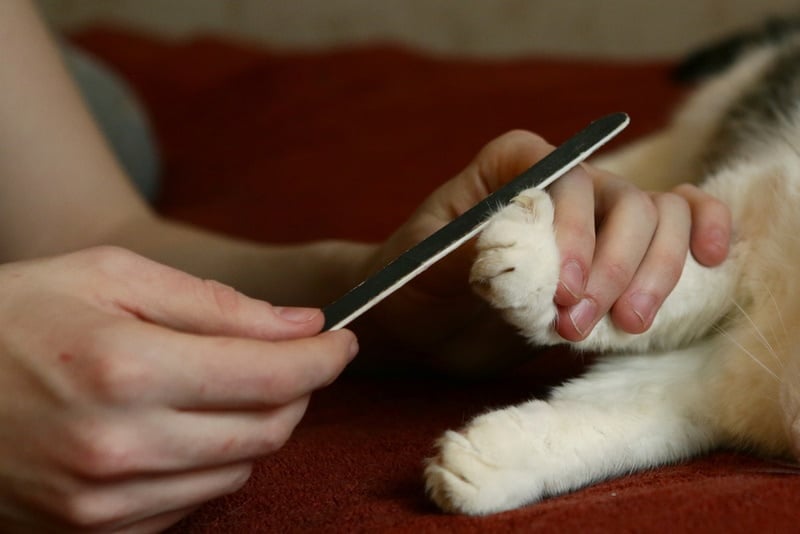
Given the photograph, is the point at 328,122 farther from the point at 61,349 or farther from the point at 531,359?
the point at 61,349

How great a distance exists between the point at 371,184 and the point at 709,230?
2.82 ft

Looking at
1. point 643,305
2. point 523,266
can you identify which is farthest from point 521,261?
point 643,305

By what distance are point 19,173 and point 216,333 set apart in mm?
646

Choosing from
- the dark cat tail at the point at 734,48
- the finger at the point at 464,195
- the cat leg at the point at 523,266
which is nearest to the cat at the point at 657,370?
the cat leg at the point at 523,266

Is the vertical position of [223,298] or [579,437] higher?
[223,298]

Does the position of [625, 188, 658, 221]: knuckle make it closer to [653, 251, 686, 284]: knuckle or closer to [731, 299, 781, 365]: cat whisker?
[653, 251, 686, 284]: knuckle

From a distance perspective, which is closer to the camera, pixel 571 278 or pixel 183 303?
pixel 183 303

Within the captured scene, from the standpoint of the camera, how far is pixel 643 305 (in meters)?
0.70

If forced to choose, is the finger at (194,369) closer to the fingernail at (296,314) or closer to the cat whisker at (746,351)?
the fingernail at (296,314)

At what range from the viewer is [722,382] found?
2.58ft

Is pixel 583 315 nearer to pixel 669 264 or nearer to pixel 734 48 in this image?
pixel 669 264

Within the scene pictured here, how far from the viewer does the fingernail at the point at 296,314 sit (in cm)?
55

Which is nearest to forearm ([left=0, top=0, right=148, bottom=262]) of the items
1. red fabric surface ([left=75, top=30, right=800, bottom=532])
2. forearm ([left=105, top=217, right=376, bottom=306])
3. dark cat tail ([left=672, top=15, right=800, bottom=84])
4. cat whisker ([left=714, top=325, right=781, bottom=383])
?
forearm ([left=105, top=217, right=376, bottom=306])

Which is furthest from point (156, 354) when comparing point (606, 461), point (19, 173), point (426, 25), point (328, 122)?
point (426, 25)
